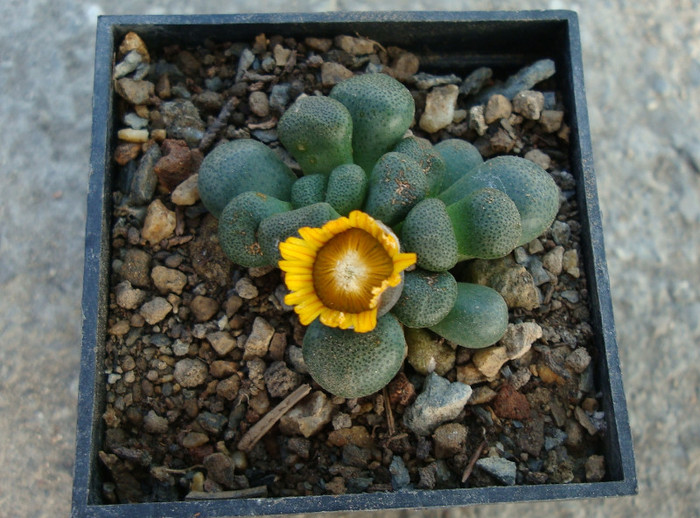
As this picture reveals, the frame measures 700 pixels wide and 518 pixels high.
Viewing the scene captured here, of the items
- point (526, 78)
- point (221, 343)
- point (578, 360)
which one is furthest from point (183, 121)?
point (578, 360)

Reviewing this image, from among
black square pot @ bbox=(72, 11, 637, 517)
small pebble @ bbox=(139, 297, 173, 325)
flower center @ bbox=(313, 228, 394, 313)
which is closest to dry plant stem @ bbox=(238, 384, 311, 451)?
black square pot @ bbox=(72, 11, 637, 517)

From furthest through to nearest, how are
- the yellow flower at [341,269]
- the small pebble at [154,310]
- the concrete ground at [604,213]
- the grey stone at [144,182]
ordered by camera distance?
the concrete ground at [604,213] → the grey stone at [144,182] → the small pebble at [154,310] → the yellow flower at [341,269]

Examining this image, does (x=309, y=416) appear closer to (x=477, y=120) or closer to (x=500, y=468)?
(x=500, y=468)

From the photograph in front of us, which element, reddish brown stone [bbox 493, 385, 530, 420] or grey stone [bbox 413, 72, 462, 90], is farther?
grey stone [bbox 413, 72, 462, 90]

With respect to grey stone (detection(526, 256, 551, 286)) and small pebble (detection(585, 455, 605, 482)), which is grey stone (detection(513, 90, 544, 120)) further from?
small pebble (detection(585, 455, 605, 482))

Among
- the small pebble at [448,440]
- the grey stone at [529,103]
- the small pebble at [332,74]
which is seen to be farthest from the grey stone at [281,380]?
the grey stone at [529,103]

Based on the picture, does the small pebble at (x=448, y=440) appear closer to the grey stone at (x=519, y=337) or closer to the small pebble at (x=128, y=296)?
the grey stone at (x=519, y=337)
